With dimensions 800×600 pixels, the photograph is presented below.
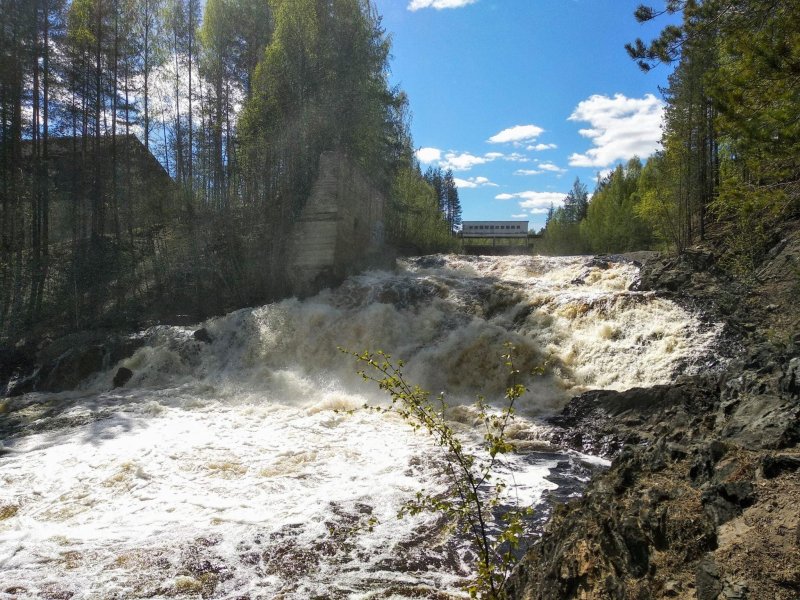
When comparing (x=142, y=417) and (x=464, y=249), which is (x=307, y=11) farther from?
(x=464, y=249)

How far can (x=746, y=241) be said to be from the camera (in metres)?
12.4

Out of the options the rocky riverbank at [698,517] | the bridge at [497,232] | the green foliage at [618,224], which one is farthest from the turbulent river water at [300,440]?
the bridge at [497,232]

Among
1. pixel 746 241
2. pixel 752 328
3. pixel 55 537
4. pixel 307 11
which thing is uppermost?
pixel 307 11

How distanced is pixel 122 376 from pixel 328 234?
7.47 m

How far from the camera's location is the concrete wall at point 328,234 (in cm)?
1694

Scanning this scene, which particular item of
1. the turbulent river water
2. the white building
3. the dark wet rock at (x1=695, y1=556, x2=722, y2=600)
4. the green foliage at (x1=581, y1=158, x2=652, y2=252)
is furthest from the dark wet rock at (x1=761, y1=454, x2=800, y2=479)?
the white building

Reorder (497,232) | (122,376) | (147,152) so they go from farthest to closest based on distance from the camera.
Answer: (497,232) < (147,152) < (122,376)

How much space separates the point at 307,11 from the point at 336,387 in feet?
43.0

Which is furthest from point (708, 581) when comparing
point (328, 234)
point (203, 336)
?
point (328, 234)

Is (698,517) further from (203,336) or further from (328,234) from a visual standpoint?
(328,234)

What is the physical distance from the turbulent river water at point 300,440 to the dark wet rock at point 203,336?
20 centimetres

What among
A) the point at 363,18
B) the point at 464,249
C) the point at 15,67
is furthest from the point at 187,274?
the point at 464,249

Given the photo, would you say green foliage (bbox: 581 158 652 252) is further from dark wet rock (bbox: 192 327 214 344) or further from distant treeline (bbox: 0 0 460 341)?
dark wet rock (bbox: 192 327 214 344)

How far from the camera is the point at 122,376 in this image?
1265cm
